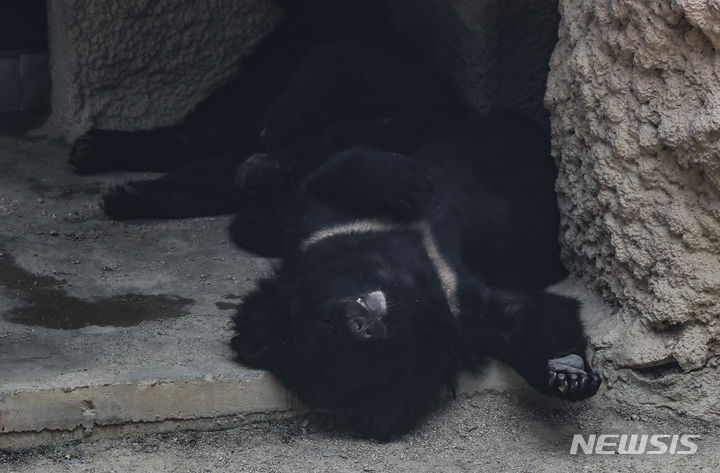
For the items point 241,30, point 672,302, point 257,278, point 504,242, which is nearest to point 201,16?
point 241,30

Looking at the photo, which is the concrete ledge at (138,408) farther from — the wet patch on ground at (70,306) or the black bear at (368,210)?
the wet patch on ground at (70,306)

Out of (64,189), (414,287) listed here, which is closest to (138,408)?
(414,287)

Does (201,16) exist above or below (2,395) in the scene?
above

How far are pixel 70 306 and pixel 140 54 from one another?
1906 mm

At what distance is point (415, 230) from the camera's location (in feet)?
12.9

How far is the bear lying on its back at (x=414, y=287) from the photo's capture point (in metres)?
3.40

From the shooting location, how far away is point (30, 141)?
5387 mm

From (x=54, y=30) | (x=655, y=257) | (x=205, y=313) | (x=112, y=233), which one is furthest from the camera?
(x=54, y=30)

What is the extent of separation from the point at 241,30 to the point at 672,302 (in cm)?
302

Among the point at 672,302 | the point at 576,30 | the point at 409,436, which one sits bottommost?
the point at 409,436

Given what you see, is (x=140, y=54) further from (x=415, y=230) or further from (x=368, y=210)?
(x=415, y=230)

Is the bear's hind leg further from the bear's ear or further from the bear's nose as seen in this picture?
the bear's ear

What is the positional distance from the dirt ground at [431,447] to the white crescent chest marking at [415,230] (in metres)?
0.45

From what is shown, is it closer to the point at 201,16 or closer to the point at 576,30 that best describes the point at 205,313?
the point at 576,30
